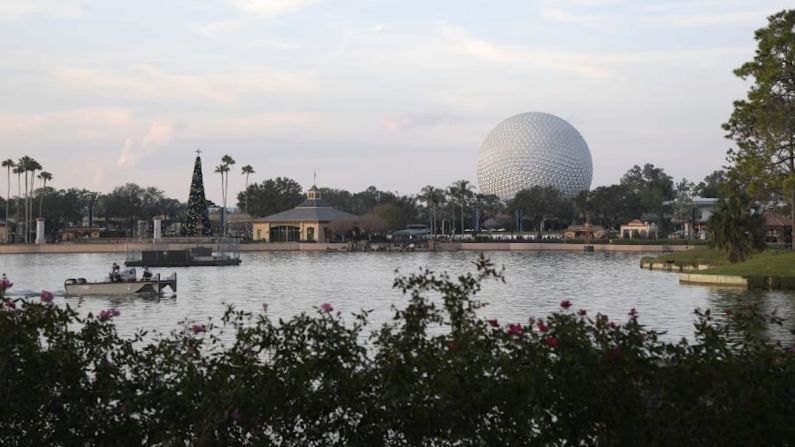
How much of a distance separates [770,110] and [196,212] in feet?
328

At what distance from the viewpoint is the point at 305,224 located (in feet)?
511

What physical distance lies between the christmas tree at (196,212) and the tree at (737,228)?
3476 inches

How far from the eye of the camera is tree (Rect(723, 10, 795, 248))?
51.7m

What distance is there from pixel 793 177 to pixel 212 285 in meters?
35.7

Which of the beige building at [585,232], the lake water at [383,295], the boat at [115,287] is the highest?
the beige building at [585,232]

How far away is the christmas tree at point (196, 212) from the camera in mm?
137750

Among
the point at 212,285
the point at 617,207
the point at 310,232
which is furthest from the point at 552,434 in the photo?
the point at 617,207

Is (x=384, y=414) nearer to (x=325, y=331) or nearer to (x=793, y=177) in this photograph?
(x=325, y=331)

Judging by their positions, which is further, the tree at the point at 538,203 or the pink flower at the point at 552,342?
the tree at the point at 538,203

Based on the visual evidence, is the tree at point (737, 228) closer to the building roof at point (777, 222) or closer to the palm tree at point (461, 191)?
the building roof at point (777, 222)

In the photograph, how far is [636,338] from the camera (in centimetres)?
1052

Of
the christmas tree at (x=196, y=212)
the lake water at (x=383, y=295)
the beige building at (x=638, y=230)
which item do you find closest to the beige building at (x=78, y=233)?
the christmas tree at (x=196, y=212)

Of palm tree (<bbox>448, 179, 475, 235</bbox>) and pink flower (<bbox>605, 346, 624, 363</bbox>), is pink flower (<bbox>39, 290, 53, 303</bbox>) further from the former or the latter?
palm tree (<bbox>448, 179, 475, 235</bbox>)

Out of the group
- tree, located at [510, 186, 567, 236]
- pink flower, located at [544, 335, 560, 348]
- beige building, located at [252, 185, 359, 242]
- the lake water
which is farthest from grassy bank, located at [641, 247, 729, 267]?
tree, located at [510, 186, 567, 236]
